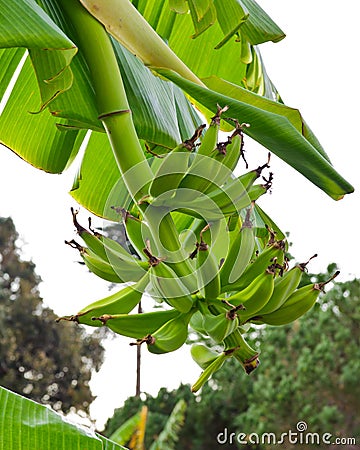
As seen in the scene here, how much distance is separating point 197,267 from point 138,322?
6cm

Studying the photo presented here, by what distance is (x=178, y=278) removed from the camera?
0.42 metres

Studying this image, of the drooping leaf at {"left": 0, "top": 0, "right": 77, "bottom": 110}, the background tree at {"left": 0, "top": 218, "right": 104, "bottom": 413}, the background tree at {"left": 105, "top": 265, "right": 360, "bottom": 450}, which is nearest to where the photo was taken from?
the drooping leaf at {"left": 0, "top": 0, "right": 77, "bottom": 110}

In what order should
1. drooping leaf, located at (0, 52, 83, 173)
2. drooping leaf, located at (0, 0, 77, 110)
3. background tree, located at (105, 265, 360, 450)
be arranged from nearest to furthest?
drooping leaf, located at (0, 0, 77, 110)
drooping leaf, located at (0, 52, 83, 173)
background tree, located at (105, 265, 360, 450)

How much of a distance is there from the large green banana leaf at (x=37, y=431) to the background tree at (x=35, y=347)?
24.0 ft

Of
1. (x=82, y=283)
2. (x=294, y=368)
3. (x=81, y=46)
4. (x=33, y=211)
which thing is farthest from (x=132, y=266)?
(x=33, y=211)

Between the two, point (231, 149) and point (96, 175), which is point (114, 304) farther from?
point (96, 175)

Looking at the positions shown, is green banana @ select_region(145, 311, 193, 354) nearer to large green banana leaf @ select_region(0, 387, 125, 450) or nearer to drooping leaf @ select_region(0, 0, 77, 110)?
large green banana leaf @ select_region(0, 387, 125, 450)

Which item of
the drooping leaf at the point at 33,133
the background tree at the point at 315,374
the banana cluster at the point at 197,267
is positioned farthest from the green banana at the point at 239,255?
the background tree at the point at 315,374

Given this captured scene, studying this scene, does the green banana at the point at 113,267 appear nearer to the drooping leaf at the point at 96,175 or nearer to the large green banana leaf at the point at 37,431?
→ the large green banana leaf at the point at 37,431

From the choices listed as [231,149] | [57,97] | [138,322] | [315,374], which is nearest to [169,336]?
[138,322]

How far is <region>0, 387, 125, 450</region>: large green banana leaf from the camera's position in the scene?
39cm

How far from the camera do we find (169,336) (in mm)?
421

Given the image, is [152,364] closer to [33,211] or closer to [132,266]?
[33,211]

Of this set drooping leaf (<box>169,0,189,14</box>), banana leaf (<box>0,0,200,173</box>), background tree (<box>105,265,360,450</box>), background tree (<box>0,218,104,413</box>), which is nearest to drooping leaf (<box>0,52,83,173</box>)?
banana leaf (<box>0,0,200,173</box>)
